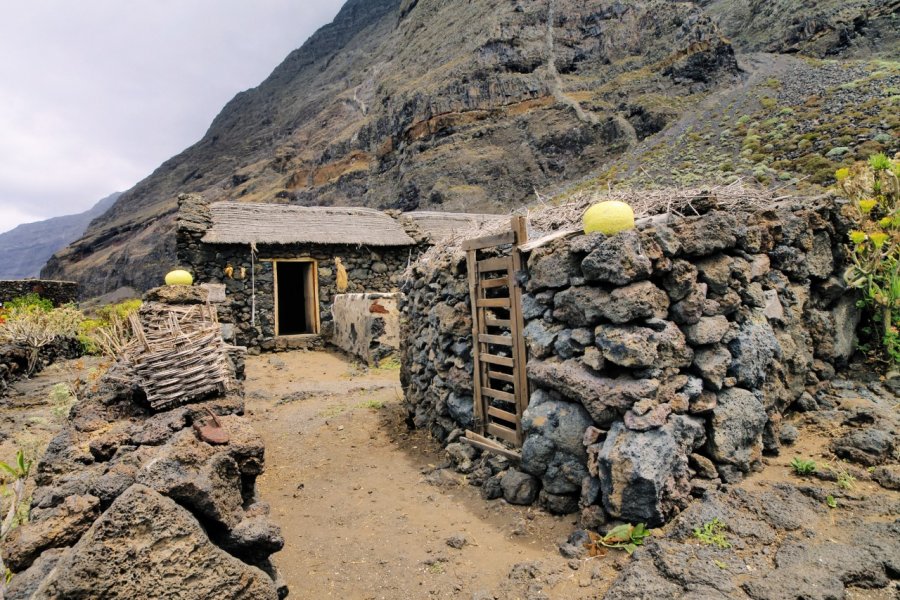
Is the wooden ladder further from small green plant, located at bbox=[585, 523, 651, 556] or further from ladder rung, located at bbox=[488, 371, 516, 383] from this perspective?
small green plant, located at bbox=[585, 523, 651, 556]

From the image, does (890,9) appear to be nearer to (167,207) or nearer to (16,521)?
(16,521)

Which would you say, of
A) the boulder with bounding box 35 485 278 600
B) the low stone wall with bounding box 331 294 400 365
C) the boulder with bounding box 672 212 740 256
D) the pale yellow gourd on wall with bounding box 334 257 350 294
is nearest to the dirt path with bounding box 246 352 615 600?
the boulder with bounding box 35 485 278 600

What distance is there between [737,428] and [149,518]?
459cm

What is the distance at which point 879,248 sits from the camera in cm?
570

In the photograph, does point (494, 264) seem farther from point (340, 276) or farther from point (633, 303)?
point (340, 276)

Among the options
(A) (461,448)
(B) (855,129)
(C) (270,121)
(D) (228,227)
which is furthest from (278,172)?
(A) (461,448)

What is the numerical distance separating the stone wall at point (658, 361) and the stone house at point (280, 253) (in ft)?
30.0

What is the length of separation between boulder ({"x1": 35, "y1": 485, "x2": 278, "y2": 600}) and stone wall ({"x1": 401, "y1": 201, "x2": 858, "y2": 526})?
9.76 feet

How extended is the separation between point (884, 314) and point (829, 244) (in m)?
1.03

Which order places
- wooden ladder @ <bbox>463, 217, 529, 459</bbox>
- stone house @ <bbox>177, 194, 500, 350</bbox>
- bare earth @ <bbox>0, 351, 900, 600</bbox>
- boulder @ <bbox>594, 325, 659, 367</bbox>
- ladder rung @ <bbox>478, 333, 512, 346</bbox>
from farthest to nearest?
1. stone house @ <bbox>177, 194, 500, 350</bbox>
2. ladder rung @ <bbox>478, 333, 512, 346</bbox>
3. wooden ladder @ <bbox>463, 217, 529, 459</bbox>
4. boulder @ <bbox>594, 325, 659, 367</bbox>
5. bare earth @ <bbox>0, 351, 900, 600</bbox>

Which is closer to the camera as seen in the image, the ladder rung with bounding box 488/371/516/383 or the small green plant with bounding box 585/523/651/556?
the small green plant with bounding box 585/523/651/556

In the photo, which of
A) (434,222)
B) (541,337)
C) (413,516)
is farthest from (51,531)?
(434,222)

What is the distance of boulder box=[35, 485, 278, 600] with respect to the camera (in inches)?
74.8

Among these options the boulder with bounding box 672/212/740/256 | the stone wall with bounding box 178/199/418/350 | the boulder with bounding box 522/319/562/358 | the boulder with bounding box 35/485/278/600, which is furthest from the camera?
the stone wall with bounding box 178/199/418/350
